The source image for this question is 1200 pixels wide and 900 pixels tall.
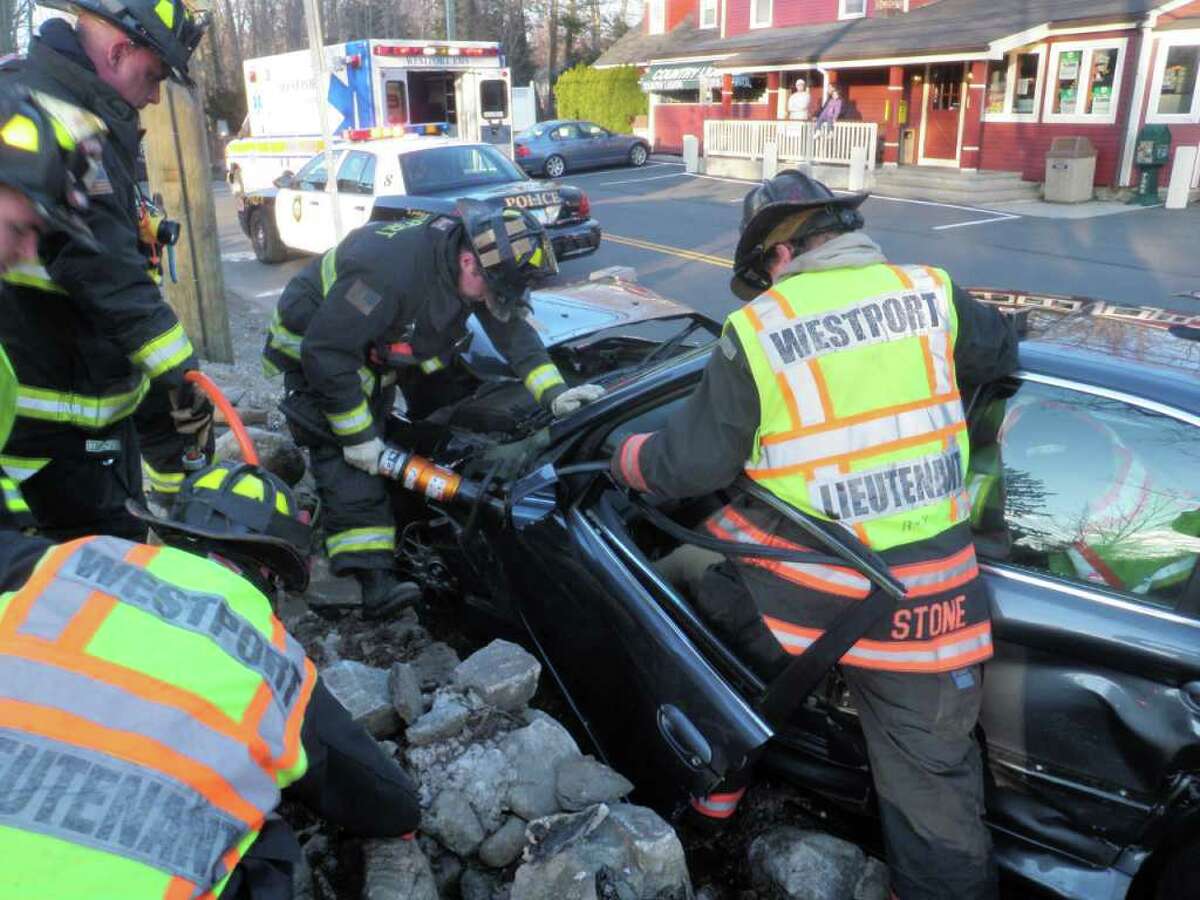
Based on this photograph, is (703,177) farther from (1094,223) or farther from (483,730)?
(483,730)

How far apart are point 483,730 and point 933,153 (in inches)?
784

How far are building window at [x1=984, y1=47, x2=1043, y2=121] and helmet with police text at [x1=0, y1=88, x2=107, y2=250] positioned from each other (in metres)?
18.5

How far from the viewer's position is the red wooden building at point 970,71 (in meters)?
15.6

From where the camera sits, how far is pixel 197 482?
6.17 feet

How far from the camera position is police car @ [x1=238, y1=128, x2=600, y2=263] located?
9.76 meters

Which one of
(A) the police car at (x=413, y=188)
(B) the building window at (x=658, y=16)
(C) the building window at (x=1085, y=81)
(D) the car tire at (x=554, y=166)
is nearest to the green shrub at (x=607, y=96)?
(B) the building window at (x=658, y=16)

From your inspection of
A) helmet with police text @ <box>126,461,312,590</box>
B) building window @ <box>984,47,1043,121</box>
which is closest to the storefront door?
building window @ <box>984,47,1043,121</box>

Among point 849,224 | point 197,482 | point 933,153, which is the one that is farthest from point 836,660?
point 933,153

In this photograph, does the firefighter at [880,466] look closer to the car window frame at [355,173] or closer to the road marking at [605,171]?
the car window frame at [355,173]

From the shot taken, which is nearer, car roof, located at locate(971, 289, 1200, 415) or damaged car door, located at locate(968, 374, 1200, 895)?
damaged car door, located at locate(968, 374, 1200, 895)

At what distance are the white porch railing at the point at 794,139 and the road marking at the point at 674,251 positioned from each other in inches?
282

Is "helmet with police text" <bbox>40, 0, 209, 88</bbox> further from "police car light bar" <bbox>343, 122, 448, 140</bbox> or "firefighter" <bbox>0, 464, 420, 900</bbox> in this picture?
"police car light bar" <bbox>343, 122, 448, 140</bbox>

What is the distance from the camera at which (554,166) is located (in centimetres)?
2338

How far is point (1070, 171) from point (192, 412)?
53.1 feet
